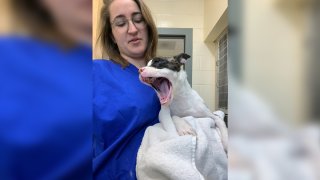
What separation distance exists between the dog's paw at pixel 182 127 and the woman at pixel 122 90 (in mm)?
59

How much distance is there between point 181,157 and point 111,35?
436mm

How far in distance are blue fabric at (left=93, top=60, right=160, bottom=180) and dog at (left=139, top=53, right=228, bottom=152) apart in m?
0.04

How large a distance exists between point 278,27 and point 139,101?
501 mm

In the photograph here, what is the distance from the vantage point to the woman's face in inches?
30.6

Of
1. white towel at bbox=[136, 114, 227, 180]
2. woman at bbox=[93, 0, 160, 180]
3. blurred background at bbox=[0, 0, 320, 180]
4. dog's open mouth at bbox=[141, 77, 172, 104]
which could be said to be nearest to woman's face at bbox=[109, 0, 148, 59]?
woman at bbox=[93, 0, 160, 180]

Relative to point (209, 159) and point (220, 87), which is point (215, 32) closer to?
point (220, 87)

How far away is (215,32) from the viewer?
192cm

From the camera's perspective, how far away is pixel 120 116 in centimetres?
71

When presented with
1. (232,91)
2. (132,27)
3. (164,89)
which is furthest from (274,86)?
(132,27)

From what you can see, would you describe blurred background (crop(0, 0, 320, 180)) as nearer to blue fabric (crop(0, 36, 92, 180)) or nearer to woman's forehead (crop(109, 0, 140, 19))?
blue fabric (crop(0, 36, 92, 180))

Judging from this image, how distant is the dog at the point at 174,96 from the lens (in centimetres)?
68

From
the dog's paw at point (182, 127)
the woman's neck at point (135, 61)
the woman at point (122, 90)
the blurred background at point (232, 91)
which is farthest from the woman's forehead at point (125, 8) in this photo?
the blurred background at point (232, 91)

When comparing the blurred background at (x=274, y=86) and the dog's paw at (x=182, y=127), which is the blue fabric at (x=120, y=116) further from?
the blurred background at (x=274, y=86)

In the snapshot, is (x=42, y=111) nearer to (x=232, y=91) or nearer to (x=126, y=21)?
(x=232, y=91)
